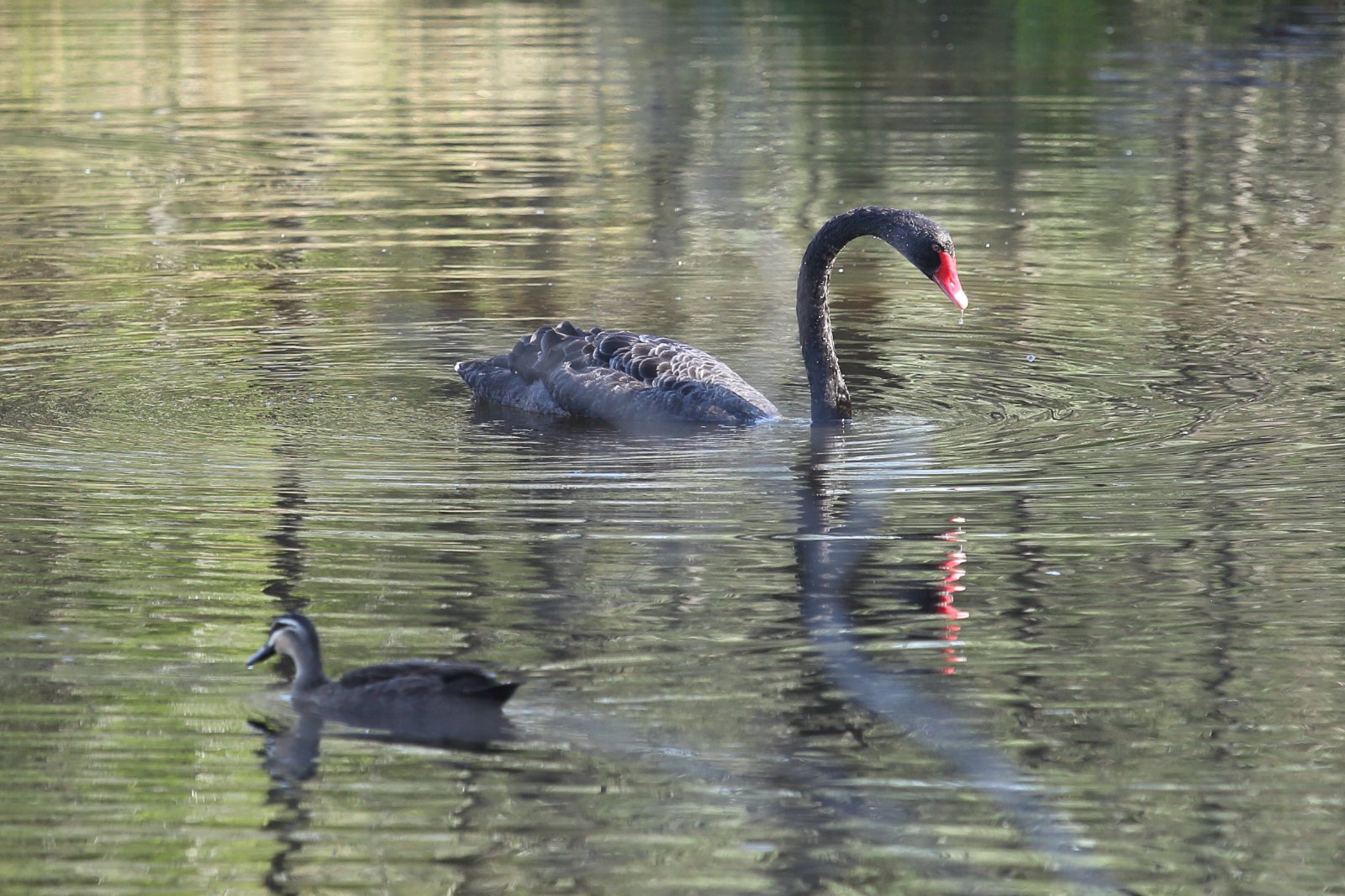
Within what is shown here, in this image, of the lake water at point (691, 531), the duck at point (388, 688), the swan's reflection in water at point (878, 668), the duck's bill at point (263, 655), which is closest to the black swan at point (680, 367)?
the lake water at point (691, 531)

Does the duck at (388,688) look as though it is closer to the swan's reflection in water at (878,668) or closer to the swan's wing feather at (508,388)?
the swan's reflection in water at (878,668)

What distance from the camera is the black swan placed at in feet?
38.9

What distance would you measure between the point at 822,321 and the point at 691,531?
306 cm

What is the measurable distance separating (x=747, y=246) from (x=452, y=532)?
9.17m

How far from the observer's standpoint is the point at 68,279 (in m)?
16.7

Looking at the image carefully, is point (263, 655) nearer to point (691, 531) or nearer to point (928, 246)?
point (691, 531)

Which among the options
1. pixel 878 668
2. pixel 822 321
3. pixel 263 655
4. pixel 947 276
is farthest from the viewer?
pixel 822 321

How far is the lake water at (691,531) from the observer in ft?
20.7

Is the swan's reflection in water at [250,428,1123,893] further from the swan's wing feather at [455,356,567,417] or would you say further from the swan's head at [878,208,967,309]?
the swan's wing feather at [455,356,567,417]

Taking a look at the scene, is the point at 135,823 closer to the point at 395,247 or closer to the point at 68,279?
the point at 68,279

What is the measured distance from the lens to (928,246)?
11672mm

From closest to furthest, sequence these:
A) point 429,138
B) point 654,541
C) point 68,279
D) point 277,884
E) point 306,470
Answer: point 277,884
point 654,541
point 306,470
point 68,279
point 429,138

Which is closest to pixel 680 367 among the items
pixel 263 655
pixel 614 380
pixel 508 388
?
pixel 614 380

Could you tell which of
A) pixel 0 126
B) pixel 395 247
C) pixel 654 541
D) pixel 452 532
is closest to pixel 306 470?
pixel 452 532
